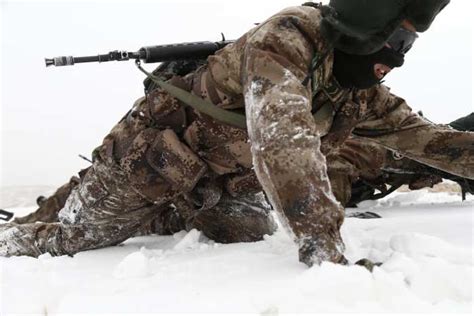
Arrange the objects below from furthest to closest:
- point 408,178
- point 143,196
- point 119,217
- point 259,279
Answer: point 408,178
point 119,217
point 143,196
point 259,279

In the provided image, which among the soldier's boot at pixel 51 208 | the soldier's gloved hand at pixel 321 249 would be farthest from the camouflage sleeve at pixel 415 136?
the soldier's boot at pixel 51 208

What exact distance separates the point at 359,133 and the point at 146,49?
1.31m

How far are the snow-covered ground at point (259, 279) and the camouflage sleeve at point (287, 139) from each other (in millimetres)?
195

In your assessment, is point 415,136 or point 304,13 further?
point 415,136

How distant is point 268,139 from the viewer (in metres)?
1.76

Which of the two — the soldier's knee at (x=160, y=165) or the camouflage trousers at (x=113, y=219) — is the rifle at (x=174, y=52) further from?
the camouflage trousers at (x=113, y=219)

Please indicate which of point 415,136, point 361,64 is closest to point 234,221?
point 415,136

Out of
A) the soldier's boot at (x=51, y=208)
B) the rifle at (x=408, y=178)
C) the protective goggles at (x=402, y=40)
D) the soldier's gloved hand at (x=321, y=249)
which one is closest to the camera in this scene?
the soldier's gloved hand at (x=321, y=249)

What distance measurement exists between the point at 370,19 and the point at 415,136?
3.36 feet

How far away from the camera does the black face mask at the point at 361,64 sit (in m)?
2.13

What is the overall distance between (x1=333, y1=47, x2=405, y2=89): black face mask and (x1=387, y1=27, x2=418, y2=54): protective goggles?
0.8 inches

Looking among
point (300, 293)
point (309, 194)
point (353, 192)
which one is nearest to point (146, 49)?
point (309, 194)

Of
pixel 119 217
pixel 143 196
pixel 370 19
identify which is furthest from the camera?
pixel 119 217

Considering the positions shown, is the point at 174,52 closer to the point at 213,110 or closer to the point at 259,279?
the point at 213,110
